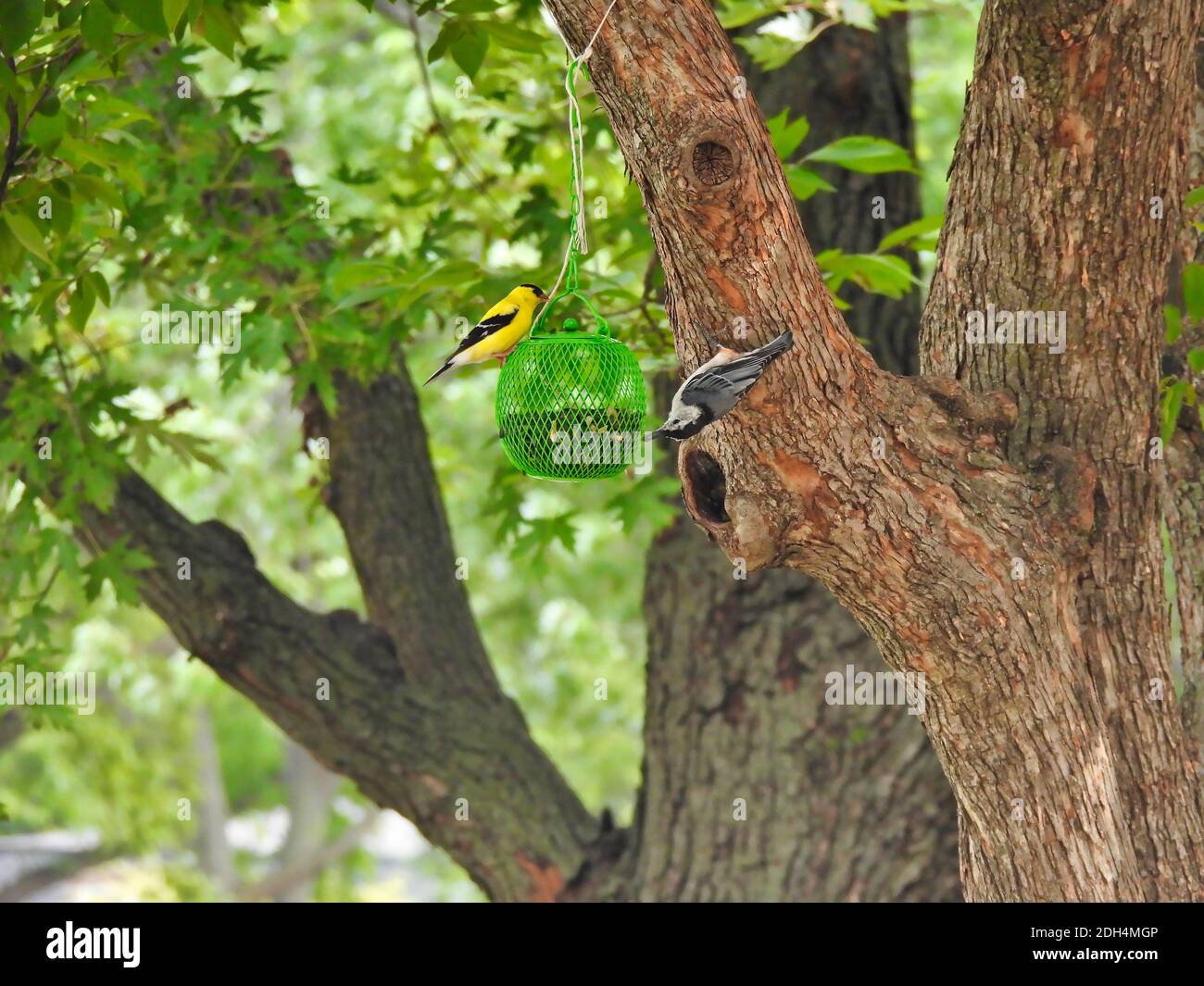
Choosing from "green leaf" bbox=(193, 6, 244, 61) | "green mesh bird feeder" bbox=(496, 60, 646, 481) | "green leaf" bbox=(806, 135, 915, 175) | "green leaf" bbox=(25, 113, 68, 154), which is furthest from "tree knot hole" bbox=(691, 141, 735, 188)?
"green leaf" bbox=(25, 113, 68, 154)

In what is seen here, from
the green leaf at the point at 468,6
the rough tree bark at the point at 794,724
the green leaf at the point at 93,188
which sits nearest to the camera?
the green leaf at the point at 93,188

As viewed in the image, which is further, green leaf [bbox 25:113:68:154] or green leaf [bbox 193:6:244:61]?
green leaf [bbox 193:6:244:61]

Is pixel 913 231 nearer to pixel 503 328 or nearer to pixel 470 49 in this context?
pixel 503 328

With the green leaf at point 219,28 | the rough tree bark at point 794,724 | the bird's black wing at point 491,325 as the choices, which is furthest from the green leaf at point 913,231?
the green leaf at point 219,28

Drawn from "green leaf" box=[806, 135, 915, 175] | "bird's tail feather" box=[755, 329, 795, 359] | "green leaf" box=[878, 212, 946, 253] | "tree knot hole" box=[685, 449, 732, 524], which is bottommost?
"tree knot hole" box=[685, 449, 732, 524]

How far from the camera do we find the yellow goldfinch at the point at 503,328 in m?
3.38

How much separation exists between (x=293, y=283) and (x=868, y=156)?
201 cm

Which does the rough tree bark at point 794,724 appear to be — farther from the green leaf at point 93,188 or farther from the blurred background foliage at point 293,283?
the green leaf at point 93,188

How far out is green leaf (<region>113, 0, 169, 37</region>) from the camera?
242 cm

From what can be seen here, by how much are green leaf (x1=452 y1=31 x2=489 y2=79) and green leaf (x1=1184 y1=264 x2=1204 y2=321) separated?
175cm

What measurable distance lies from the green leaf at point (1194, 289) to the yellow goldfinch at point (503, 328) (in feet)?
5.15

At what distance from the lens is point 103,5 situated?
2520mm

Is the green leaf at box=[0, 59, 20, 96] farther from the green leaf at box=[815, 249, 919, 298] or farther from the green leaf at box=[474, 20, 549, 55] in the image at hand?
the green leaf at box=[815, 249, 919, 298]

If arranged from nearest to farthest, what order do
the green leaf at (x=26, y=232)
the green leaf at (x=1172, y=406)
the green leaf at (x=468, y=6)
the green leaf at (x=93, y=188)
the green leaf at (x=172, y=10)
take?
the green leaf at (x=172, y=10) → the green leaf at (x=26, y=232) → the green leaf at (x=93, y=188) → the green leaf at (x=468, y=6) → the green leaf at (x=1172, y=406)
